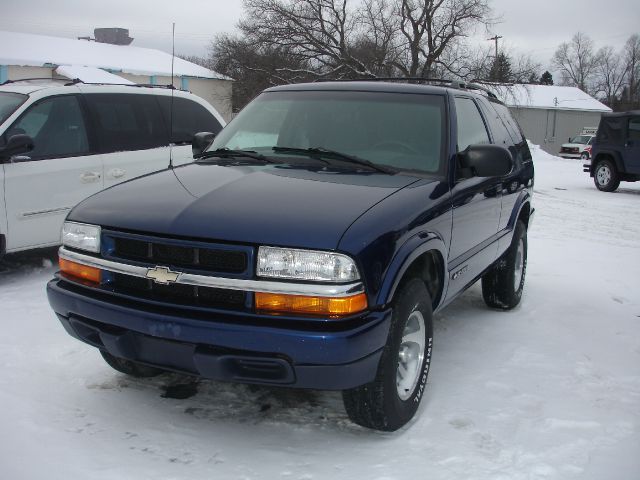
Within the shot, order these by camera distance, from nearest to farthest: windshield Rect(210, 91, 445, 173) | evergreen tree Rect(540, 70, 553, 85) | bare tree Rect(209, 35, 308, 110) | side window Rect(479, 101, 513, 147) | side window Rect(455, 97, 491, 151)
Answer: windshield Rect(210, 91, 445, 173)
side window Rect(455, 97, 491, 151)
side window Rect(479, 101, 513, 147)
bare tree Rect(209, 35, 308, 110)
evergreen tree Rect(540, 70, 553, 85)

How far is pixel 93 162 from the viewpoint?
6.27 m

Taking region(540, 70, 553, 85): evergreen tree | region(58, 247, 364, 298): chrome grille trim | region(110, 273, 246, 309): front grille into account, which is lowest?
region(110, 273, 246, 309): front grille

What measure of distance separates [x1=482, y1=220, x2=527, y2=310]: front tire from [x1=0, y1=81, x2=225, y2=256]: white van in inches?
145

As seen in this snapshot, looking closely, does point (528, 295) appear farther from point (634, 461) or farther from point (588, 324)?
point (634, 461)

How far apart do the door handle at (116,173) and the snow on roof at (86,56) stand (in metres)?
23.2

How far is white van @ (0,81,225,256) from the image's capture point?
5.70 m

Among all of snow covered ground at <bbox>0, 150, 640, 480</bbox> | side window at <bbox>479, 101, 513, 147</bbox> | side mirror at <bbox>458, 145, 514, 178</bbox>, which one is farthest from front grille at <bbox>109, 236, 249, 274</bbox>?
side window at <bbox>479, 101, 513, 147</bbox>

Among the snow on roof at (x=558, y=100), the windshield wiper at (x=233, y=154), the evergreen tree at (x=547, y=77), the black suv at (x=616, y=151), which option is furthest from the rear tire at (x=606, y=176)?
the evergreen tree at (x=547, y=77)

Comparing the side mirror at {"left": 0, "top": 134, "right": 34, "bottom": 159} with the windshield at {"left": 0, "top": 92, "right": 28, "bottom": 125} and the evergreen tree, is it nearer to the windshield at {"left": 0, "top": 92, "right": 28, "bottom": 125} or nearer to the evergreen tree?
the windshield at {"left": 0, "top": 92, "right": 28, "bottom": 125}

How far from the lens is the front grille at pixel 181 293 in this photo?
9.10 ft

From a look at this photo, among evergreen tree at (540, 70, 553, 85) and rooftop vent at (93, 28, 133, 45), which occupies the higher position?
evergreen tree at (540, 70, 553, 85)

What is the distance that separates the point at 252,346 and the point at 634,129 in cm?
1537

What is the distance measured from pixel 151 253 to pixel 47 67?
96.6 ft

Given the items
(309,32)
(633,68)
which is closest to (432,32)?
(309,32)
